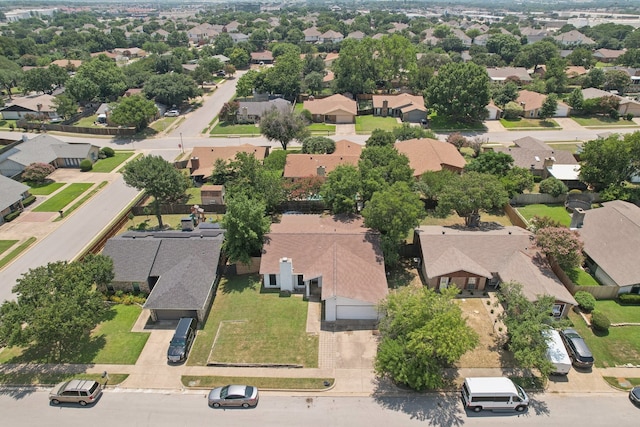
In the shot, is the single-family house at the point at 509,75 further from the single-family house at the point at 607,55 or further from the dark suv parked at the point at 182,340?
the dark suv parked at the point at 182,340

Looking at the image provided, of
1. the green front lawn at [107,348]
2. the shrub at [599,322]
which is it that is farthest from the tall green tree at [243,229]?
the shrub at [599,322]

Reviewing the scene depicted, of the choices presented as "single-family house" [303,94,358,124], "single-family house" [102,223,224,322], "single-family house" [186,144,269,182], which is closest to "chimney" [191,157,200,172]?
"single-family house" [186,144,269,182]

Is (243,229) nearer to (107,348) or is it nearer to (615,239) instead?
(107,348)

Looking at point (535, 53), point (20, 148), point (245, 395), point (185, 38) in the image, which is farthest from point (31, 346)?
point (185, 38)

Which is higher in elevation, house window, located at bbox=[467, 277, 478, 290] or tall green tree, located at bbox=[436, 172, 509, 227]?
tall green tree, located at bbox=[436, 172, 509, 227]

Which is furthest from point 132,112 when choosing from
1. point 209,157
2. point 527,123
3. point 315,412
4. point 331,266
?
point 527,123

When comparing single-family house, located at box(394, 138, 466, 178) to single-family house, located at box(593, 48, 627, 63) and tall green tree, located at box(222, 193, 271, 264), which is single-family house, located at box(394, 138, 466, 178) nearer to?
tall green tree, located at box(222, 193, 271, 264)
